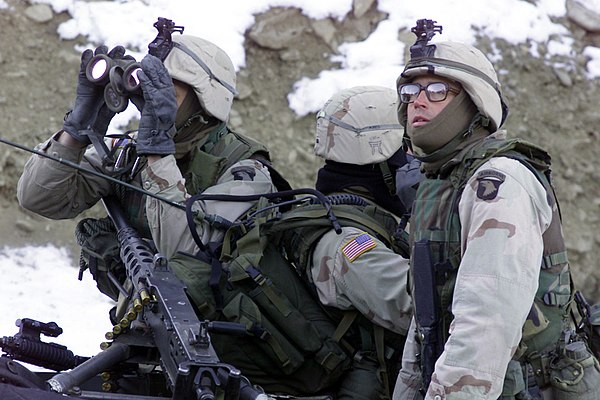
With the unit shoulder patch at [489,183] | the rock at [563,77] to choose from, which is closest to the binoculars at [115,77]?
the unit shoulder patch at [489,183]

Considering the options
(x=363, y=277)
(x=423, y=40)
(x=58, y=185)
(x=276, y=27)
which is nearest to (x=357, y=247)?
(x=363, y=277)

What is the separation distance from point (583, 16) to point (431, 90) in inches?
297

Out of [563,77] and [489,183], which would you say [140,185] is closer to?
[489,183]

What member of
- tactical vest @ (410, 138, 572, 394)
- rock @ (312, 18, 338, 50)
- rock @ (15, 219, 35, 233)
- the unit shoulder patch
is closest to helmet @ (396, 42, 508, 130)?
tactical vest @ (410, 138, 572, 394)

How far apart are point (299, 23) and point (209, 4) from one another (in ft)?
2.65

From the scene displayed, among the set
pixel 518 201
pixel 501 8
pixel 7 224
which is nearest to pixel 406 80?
pixel 518 201

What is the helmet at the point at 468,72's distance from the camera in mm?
3955

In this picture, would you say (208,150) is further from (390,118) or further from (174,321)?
(174,321)

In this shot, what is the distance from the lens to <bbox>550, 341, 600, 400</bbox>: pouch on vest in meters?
3.89

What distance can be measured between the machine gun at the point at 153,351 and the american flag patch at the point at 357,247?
53cm

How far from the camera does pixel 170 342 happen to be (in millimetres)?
4164

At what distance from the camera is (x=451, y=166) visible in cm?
391

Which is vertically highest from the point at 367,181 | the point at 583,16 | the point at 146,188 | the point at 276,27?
the point at 276,27

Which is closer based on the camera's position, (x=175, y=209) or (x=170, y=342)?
(x=170, y=342)
